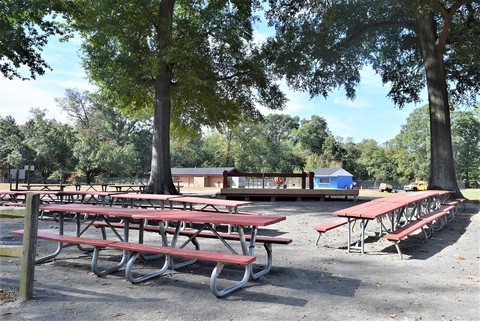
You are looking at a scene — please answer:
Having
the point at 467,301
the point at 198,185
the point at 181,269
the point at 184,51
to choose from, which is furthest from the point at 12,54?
the point at 198,185

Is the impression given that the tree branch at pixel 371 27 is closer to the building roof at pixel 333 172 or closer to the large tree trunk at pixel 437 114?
the large tree trunk at pixel 437 114

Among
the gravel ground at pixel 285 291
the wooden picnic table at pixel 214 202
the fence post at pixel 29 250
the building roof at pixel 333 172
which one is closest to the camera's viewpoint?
the gravel ground at pixel 285 291

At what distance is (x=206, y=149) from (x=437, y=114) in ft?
182

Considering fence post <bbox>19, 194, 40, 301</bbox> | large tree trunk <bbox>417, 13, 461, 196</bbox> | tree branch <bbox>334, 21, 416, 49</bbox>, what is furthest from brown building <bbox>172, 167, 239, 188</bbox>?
fence post <bbox>19, 194, 40, 301</bbox>

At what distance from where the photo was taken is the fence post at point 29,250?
365 centimetres

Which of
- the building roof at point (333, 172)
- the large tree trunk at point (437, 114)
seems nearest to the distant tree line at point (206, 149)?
the building roof at point (333, 172)

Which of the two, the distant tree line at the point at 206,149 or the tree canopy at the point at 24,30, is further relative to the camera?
the distant tree line at the point at 206,149

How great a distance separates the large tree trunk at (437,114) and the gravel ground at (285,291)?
30.8 feet

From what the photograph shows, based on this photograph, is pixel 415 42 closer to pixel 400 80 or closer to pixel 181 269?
pixel 400 80

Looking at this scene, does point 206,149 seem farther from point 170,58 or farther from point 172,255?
point 172,255

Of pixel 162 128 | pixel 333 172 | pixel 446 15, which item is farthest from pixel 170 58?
pixel 333 172

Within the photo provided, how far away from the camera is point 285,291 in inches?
161

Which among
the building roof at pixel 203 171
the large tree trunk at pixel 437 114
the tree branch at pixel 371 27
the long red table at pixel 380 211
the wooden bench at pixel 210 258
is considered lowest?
the wooden bench at pixel 210 258

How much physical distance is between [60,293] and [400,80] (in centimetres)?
2079
